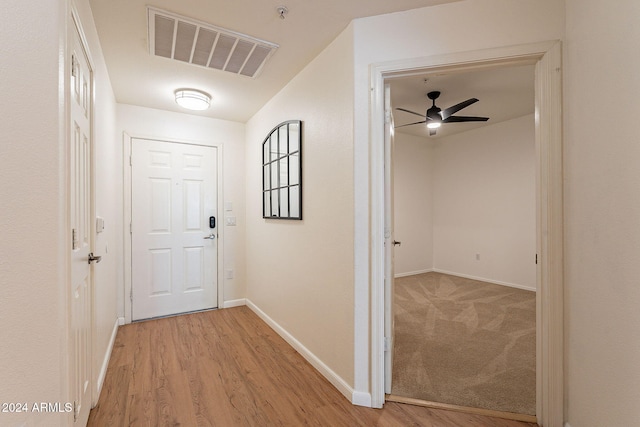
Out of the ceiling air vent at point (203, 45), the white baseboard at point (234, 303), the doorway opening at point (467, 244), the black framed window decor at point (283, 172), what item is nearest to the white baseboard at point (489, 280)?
the doorway opening at point (467, 244)

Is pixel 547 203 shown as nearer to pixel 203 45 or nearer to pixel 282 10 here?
pixel 282 10

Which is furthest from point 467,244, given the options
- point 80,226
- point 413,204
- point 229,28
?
point 80,226

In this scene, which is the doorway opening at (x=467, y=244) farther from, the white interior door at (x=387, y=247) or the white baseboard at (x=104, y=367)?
the white baseboard at (x=104, y=367)

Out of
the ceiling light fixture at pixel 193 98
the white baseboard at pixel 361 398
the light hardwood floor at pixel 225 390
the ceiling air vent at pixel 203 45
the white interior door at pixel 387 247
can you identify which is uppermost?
the ceiling air vent at pixel 203 45

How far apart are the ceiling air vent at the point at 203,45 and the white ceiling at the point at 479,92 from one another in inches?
53.3

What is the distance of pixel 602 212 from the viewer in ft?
4.10

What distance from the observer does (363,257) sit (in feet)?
6.00

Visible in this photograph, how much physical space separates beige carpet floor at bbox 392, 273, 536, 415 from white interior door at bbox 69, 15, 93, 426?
1.89m

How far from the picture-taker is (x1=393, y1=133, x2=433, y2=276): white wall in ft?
17.6

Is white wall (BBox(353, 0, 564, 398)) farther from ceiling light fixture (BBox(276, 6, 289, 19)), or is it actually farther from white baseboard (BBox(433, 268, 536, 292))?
white baseboard (BBox(433, 268, 536, 292))

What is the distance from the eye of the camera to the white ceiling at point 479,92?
301cm

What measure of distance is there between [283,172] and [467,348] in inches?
93.9

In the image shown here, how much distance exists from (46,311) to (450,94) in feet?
13.3

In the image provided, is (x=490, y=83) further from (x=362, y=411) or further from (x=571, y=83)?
(x=362, y=411)
